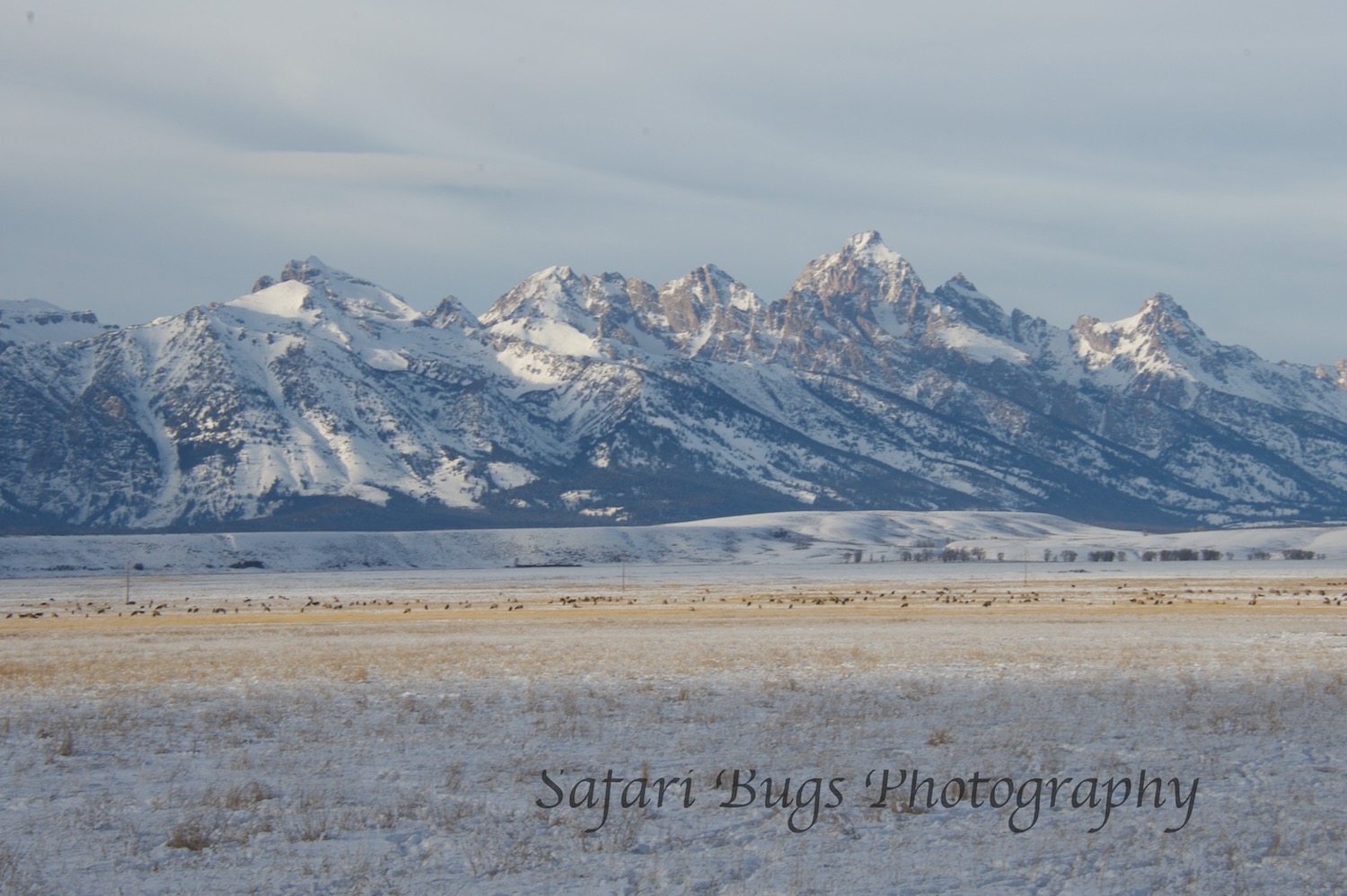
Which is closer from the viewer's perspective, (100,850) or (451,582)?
(100,850)

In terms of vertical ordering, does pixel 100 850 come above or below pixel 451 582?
above

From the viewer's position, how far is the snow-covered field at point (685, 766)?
49.3 feet

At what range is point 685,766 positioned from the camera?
20.2 metres

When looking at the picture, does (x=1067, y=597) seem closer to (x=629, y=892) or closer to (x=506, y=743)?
(x=506, y=743)

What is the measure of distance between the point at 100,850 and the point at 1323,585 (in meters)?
109

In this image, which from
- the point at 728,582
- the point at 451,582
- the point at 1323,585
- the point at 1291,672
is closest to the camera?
the point at 1291,672

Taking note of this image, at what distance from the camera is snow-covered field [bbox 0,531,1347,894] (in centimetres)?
1502

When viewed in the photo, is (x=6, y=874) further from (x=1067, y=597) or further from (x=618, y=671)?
(x=1067, y=597)

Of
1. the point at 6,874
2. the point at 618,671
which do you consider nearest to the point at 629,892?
the point at 6,874

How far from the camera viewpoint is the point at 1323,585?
347 ft

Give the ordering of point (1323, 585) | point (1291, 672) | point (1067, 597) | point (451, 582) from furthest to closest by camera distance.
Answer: point (451, 582)
point (1323, 585)
point (1067, 597)
point (1291, 672)

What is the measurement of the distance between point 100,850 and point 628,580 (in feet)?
401

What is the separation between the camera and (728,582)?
13150 centimetres

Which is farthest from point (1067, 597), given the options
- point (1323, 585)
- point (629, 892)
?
point (629, 892)
